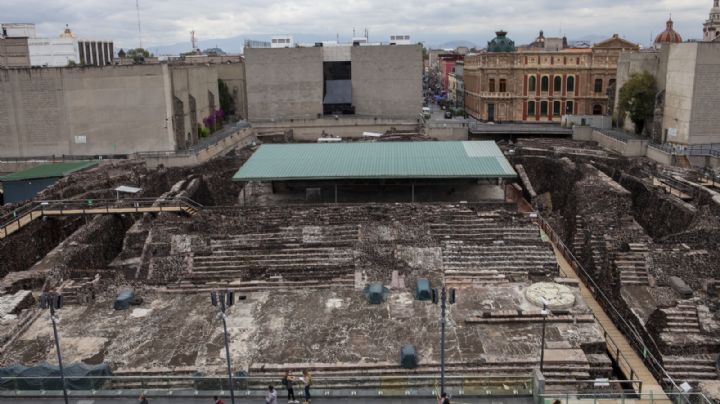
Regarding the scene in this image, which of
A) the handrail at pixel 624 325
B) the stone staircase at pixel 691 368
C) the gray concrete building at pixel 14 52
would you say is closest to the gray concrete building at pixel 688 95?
the handrail at pixel 624 325

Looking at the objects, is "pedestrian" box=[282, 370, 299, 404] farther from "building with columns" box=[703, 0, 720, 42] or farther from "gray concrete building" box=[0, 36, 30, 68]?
"building with columns" box=[703, 0, 720, 42]

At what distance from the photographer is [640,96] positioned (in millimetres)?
49406

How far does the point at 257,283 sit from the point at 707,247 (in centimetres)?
2126

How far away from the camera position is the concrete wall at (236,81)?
72500 mm

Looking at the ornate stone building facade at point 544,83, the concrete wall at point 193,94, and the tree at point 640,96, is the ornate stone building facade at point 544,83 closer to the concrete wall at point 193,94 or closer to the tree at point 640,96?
the tree at point 640,96

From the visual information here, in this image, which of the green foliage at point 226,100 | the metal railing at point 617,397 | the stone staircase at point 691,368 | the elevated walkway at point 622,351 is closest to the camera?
the metal railing at point 617,397

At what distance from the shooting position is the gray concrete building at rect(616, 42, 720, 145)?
4244cm

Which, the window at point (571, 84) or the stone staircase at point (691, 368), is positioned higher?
the window at point (571, 84)

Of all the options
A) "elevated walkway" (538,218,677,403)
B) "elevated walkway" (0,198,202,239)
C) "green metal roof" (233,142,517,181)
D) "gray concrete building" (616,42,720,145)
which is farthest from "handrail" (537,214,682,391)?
"elevated walkway" (0,198,202,239)

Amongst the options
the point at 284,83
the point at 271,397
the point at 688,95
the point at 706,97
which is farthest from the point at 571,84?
the point at 271,397

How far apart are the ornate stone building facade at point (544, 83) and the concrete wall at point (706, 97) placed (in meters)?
21.2

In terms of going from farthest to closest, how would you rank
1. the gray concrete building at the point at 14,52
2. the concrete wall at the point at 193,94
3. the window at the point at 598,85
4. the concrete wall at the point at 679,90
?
1. the window at the point at 598,85
2. the gray concrete building at the point at 14,52
3. the concrete wall at the point at 193,94
4. the concrete wall at the point at 679,90

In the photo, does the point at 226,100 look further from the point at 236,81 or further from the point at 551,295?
the point at 551,295

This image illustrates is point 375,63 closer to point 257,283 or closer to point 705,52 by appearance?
point 705,52
